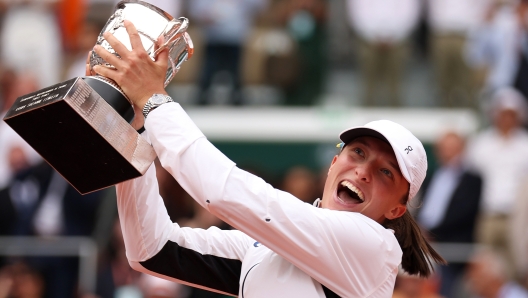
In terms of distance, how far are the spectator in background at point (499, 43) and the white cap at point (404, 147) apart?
21.0 ft

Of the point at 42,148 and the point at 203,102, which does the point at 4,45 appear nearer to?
the point at 203,102

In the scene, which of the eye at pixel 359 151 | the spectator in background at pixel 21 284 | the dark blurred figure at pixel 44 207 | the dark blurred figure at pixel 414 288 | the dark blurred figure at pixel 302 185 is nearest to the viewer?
the eye at pixel 359 151

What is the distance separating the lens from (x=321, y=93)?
1122cm

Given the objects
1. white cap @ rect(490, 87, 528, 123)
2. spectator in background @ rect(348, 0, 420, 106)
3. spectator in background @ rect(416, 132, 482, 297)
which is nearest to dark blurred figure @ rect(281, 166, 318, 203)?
spectator in background @ rect(416, 132, 482, 297)

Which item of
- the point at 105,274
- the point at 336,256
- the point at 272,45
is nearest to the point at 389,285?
the point at 336,256

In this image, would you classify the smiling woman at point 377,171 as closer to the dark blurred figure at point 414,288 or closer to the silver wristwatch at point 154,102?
the silver wristwatch at point 154,102

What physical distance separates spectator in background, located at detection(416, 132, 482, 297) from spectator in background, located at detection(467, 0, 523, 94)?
1796 millimetres

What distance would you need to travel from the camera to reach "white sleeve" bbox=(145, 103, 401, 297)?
9.23 feet

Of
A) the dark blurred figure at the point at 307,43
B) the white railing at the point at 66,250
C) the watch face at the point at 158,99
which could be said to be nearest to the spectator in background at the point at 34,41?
the dark blurred figure at the point at 307,43

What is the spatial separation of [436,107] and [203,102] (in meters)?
2.63

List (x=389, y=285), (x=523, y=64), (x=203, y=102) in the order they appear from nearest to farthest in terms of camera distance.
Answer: (x=389, y=285) < (x=523, y=64) < (x=203, y=102)

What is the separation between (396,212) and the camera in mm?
3410

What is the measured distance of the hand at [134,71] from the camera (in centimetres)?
289

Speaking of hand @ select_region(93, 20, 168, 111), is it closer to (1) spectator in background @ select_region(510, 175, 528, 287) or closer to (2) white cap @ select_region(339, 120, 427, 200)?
(2) white cap @ select_region(339, 120, 427, 200)
